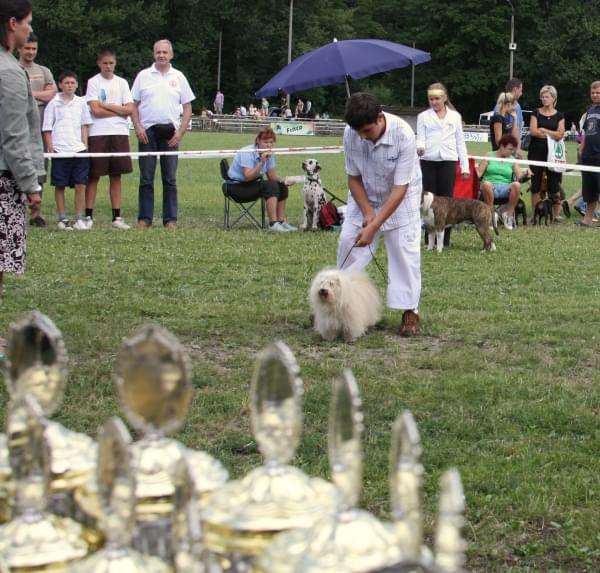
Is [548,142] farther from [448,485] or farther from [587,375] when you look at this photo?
[448,485]

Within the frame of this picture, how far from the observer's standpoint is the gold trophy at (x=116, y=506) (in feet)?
3.53

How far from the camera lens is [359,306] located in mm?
6578

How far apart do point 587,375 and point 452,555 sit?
4.80 m

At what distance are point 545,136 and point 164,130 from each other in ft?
18.1

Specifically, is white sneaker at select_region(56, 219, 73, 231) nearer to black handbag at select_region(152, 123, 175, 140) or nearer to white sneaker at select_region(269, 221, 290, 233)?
black handbag at select_region(152, 123, 175, 140)

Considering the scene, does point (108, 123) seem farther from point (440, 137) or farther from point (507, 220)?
point (507, 220)

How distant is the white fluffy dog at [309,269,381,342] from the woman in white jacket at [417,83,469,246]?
4.43 m

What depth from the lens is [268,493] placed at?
1.20 meters

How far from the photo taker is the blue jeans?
11.7 meters

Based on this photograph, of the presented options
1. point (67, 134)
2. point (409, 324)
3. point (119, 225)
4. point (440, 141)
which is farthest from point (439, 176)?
point (409, 324)

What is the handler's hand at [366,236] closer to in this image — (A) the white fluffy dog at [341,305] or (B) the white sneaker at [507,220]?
(A) the white fluffy dog at [341,305]

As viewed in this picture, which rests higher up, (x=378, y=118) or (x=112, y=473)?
(x=378, y=118)

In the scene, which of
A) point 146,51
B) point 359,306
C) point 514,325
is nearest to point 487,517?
point 359,306

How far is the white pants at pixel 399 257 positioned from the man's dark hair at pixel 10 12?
2.83 m
